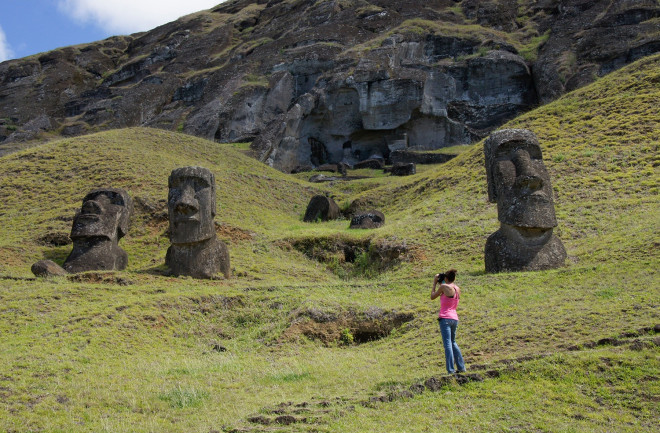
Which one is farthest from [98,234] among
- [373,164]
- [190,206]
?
[373,164]

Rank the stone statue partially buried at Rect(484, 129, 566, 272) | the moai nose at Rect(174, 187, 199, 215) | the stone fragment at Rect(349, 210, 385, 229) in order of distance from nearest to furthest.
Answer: the stone statue partially buried at Rect(484, 129, 566, 272) → the moai nose at Rect(174, 187, 199, 215) → the stone fragment at Rect(349, 210, 385, 229)

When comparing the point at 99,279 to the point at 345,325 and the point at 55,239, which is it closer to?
the point at 55,239

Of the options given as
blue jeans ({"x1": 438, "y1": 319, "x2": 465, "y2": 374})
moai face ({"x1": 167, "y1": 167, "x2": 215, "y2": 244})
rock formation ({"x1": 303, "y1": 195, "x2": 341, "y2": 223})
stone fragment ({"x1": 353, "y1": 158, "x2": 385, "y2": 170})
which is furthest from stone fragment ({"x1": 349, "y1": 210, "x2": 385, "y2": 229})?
stone fragment ({"x1": 353, "y1": 158, "x2": 385, "y2": 170})

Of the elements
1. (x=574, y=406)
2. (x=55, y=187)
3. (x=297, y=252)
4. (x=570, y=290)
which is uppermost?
(x=55, y=187)

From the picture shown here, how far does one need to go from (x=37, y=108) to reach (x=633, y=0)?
54.7 meters

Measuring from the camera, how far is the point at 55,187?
939 inches

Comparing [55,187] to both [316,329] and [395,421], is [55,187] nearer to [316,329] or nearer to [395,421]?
[316,329]

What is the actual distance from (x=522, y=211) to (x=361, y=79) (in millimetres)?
31672

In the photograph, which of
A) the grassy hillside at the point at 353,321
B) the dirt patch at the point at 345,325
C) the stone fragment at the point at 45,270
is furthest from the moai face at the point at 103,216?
the dirt patch at the point at 345,325

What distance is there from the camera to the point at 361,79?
43562 millimetres

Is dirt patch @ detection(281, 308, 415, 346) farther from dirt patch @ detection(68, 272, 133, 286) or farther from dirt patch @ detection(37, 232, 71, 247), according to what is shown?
dirt patch @ detection(37, 232, 71, 247)

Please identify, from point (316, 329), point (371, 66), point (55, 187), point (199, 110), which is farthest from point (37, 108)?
point (316, 329)

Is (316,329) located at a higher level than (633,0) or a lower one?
lower

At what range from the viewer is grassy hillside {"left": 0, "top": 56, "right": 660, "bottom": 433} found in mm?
6605
